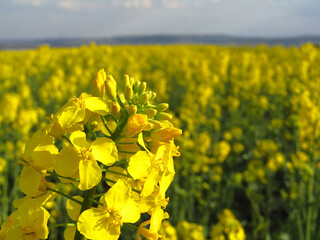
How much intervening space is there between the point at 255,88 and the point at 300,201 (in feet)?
19.2

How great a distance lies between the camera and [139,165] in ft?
4.12

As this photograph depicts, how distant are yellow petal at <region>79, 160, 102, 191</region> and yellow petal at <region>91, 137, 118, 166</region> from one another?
3 centimetres

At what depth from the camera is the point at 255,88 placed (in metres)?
9.59

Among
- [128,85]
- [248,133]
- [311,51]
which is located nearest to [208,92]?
[248,133]

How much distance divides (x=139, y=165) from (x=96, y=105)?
286mm

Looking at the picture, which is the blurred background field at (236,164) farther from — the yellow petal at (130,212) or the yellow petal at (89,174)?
the yellow petal at (89,174)

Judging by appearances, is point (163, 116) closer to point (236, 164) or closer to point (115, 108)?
point (115, 108)

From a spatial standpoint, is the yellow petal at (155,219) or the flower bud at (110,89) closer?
the yellow petal at (155,219)

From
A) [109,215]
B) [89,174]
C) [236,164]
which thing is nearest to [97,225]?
[109,215]

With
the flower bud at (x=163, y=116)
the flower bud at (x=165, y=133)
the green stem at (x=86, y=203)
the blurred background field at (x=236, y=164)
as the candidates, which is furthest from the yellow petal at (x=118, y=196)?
the blurred background field at (x=236, y=164)

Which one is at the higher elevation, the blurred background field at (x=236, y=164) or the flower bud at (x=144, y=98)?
the flower bud at (x=144, y=98)

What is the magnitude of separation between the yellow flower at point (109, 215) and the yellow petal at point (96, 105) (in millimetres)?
276

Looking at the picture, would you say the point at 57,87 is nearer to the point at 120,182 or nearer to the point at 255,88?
the point at 255,88

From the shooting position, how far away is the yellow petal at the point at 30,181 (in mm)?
1259
